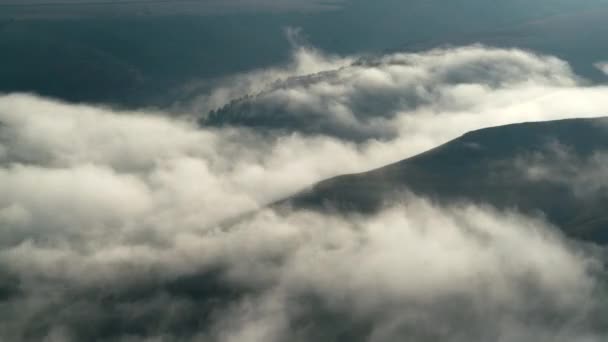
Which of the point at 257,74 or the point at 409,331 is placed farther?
the point at 257,74

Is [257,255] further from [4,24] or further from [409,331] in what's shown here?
[4,24]

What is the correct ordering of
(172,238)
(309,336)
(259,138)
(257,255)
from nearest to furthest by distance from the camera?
(309,336)
(257,255)
(172,238)
(259,138)

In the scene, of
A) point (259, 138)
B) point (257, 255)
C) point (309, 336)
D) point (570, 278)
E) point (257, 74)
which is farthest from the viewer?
point (257, 74)

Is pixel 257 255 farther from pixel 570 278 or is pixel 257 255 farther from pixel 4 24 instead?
pixel 4 24

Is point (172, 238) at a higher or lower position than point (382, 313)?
higher

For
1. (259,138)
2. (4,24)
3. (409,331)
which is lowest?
(409,331)

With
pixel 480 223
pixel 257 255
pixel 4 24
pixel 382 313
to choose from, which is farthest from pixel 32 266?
pixel 4 24

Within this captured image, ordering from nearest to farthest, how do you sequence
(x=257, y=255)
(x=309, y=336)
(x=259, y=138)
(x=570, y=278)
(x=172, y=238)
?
1. (x=309, y=336)
2. (x=570, y=278)
3. (x=257, y=255)
4. (x=172, y=238)
5. (x=259, y=138)

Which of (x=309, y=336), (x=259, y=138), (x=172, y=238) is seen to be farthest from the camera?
(x=259, y=138)

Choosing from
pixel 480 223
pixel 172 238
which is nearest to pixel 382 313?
pixel 480 223
